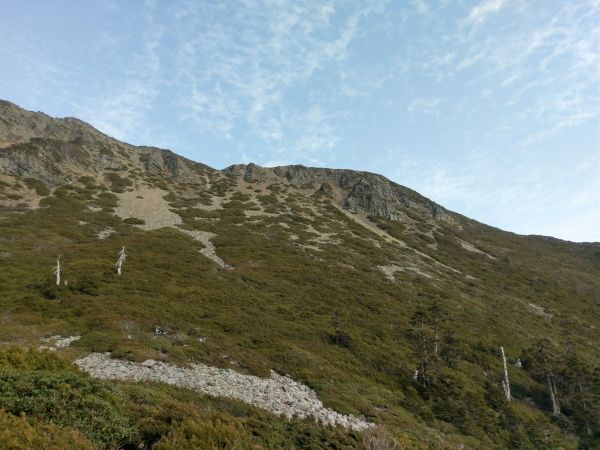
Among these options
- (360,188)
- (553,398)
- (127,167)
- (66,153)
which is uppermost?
(360,188)

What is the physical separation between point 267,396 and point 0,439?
12.3m

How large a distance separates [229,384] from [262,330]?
8.76 m

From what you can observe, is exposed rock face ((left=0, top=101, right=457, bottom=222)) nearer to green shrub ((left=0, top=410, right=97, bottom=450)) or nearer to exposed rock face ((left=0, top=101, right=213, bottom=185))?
exposed rock face ((left=0, top=101, right=213, bottom=185))

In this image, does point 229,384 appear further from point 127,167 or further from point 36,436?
point 127,167

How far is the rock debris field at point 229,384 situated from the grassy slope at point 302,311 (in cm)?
82

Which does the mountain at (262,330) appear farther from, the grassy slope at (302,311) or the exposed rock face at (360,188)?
the exposed rock face at (360,188)

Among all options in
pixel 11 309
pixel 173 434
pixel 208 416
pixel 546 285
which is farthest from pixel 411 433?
pixel 546 285

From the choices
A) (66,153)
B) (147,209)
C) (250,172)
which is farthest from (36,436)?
(250,172)

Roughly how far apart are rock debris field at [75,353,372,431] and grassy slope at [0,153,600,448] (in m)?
0.82

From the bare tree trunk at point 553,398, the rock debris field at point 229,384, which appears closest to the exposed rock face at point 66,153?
the rock debris field at point 229,384

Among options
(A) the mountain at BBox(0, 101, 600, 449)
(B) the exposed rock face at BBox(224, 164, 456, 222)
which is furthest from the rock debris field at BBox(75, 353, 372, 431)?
(B) the exposed rock face at BBox(224, 164, 456, 222)

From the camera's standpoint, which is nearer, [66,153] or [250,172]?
[66,153]

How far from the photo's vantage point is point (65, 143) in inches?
3275

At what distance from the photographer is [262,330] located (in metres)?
28.7
